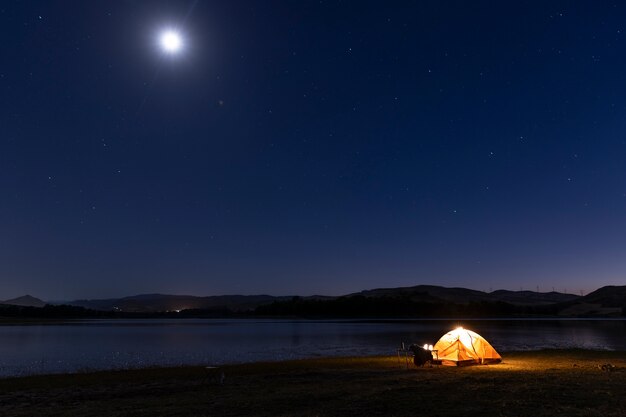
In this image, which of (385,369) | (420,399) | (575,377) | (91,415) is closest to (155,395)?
(91,415)

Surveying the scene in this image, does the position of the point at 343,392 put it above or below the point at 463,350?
below

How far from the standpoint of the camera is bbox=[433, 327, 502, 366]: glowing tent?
85.4 feet

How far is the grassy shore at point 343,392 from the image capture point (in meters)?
14.0

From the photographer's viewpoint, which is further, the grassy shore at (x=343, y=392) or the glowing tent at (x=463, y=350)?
the glowing tent at (x=463, y=350)

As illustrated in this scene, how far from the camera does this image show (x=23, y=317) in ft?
628

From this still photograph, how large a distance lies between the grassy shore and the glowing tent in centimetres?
77

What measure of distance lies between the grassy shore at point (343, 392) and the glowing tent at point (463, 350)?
0.77m

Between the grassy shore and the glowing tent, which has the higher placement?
the glowing tent

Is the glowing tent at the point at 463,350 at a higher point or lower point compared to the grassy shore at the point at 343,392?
higher

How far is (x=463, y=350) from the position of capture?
26.3 metres

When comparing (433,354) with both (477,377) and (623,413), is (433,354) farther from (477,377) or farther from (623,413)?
(623,413)

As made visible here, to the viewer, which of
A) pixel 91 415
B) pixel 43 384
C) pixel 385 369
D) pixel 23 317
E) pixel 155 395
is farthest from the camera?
pixel 23 317

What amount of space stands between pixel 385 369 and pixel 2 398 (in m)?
16.6

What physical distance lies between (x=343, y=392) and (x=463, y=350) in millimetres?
11294
